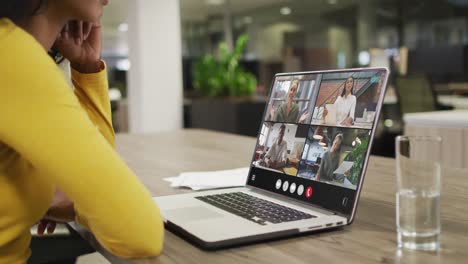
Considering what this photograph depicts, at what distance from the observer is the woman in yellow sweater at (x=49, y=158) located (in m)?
0.68

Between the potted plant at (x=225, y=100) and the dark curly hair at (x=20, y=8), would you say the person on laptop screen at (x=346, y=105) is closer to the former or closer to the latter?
the dark curly hair at (x=20, y=8)

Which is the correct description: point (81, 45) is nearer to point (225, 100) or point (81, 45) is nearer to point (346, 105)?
point (346, 105)

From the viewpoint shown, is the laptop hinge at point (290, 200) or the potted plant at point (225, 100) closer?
the laptop hinge at point (290, 200)

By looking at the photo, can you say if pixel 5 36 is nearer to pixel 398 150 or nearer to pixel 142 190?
pixel 142 190

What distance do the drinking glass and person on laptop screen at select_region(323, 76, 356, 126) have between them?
0.51 ft

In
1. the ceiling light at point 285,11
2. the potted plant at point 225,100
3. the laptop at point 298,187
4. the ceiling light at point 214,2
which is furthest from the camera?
the ceiling light at point 214,2

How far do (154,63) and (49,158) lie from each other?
14.9ft

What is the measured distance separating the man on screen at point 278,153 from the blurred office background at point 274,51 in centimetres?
225

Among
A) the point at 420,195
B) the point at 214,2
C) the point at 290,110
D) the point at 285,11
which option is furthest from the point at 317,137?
the point at 214,2

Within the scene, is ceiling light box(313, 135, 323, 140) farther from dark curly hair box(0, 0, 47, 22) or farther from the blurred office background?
the blurred office background

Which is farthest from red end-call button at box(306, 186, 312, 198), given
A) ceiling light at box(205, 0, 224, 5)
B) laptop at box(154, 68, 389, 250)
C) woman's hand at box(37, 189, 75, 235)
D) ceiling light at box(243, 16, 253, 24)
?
ceiling light at box(205, 0, 224, 5)

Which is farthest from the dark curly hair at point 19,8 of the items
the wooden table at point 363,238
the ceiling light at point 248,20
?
the ceiling light at point 248,20

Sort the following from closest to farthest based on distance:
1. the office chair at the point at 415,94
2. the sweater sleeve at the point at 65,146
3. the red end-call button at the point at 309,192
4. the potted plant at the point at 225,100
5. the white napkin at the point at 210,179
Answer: the sweater sleeve at the point at 65,146, the red end-call button at the point at 309,192, the white napkin at the point at 210,179, the office chair at the point at 415,94, the potted plant at the point at 225,100

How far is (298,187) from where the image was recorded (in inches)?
37.6
